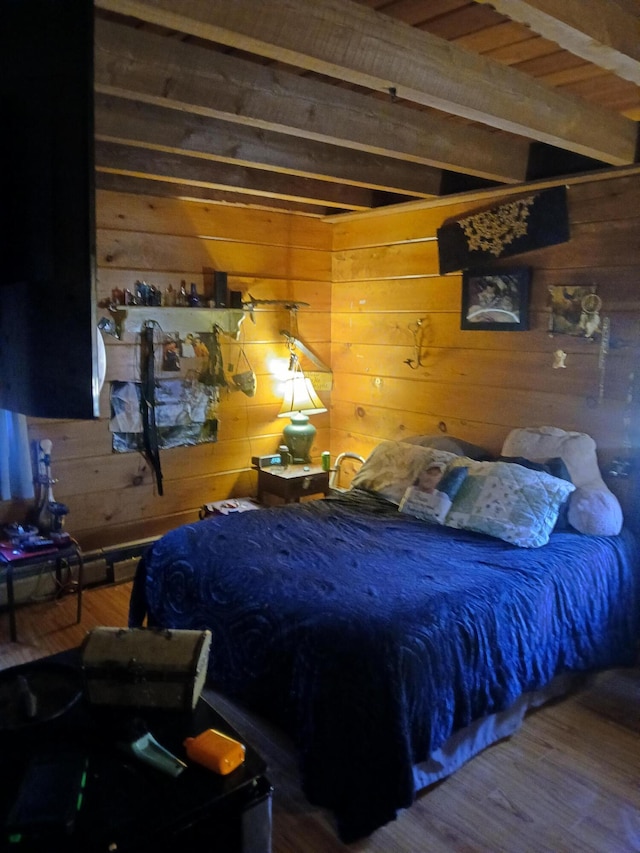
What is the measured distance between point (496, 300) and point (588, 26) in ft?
5.94

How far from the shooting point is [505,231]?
3.21 m

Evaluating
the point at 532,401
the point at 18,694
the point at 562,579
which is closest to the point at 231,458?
the point at 532,401

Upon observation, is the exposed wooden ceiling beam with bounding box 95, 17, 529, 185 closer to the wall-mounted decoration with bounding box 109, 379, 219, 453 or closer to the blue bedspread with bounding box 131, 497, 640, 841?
the blue bedspread with bounding box 131, 497, 640, 841

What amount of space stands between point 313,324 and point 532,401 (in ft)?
5.26

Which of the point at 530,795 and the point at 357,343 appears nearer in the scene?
the point at 530,795

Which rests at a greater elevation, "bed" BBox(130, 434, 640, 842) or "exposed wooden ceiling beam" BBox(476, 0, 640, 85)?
"exposed wooden ceiling beam" BBox(476, 0, 640, 85)

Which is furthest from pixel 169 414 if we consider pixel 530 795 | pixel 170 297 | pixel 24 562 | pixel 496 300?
pixel 530 795

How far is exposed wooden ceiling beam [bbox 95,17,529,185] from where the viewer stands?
72.7 inches

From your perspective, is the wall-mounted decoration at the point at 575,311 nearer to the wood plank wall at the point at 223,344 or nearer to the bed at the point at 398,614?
the bed at the point at 398,614

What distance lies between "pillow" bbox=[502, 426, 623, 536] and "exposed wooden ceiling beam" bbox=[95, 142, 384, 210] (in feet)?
5.33

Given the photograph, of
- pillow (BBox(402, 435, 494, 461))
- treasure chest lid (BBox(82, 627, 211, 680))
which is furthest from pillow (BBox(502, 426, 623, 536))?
treasure chest lid (BBox(82, 627, 211, 680))

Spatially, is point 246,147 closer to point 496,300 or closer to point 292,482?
point 496,300

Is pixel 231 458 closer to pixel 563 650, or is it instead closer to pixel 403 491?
pixel 403 491

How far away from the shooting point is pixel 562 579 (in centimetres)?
246
